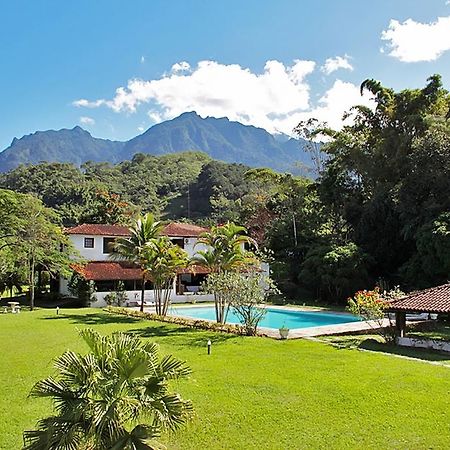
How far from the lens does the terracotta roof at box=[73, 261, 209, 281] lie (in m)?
30.7

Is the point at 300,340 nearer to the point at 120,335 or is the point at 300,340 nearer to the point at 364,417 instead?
the point at 364,417

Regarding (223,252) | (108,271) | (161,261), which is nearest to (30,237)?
(108,271)

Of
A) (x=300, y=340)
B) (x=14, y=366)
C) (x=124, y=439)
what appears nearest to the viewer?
(x=124, y=439)

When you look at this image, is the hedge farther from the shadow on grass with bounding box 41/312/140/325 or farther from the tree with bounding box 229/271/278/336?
the shadow on grass with bounding box 41/312/140/325

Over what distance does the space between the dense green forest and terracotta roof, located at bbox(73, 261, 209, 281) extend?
29.4 ft

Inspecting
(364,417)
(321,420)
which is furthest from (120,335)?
(364,417)

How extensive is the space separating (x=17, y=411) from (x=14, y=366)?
397 cm

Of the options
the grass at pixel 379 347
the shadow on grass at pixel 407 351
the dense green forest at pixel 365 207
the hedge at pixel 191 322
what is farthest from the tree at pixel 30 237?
the shadow on grass at pixel 407 351

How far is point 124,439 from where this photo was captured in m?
5.83

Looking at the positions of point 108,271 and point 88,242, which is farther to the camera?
point 88,242

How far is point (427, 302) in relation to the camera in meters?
15.6

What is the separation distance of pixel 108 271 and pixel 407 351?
71.0 feet

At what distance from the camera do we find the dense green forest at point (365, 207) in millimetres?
28078

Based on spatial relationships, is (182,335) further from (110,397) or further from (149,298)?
(149,298)
